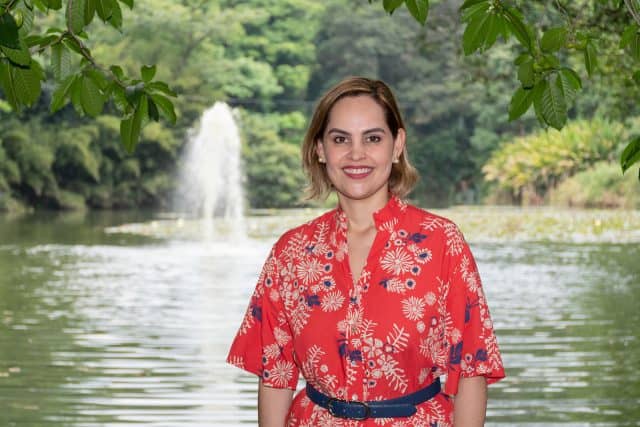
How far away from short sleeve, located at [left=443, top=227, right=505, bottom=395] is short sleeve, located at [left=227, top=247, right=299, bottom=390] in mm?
316

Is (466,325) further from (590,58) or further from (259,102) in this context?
(259,102)

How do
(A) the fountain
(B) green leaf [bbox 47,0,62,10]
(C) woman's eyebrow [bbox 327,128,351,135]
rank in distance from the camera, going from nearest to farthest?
(C) woman's eyebrow [bbox 327,128,351,135], (B) green leaf [bbox 47,0,62,10], (A) the fountain

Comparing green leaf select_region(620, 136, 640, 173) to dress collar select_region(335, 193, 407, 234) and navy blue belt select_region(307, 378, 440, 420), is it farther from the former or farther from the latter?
navy blue belt select_region(307, 378, 440, 420)

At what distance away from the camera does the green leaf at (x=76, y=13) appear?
255 cm

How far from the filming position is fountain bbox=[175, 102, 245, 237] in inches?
1234

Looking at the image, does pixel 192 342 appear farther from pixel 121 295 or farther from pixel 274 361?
pixel 274 361

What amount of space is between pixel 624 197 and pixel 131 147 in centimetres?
2528

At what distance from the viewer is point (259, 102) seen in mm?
37094

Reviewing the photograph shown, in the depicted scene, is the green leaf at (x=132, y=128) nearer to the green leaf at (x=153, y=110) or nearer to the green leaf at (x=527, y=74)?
the green leaf at (x=153, y=110)

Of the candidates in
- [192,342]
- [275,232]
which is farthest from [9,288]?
[275,232]

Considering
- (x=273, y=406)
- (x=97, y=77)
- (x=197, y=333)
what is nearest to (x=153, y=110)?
(x=97, y=77)

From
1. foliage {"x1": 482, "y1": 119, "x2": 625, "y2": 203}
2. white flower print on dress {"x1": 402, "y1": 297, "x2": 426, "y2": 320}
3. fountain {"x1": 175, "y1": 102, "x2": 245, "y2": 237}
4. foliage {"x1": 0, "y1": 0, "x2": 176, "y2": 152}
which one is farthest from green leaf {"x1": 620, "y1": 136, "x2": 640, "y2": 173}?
fountain {"x1": 175, "y1": 102, "x2": 245, "y2": 237}

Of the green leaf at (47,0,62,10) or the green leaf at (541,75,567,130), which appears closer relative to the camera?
the green leaf at (541,75,567,130)

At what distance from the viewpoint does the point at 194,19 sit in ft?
118
